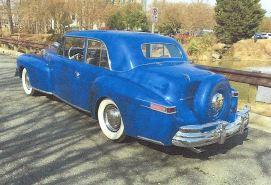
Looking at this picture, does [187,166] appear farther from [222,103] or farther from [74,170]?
[74,170]

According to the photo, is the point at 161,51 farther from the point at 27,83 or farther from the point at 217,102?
the point at 27,83

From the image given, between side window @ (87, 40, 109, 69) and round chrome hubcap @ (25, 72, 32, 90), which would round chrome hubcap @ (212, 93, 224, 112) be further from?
round chrome hubcap @ (25, 72, 32, 90)

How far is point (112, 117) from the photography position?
5.61 metres

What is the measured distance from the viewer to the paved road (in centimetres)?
441

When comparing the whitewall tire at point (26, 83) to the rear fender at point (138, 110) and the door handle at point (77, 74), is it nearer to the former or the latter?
the door handle at point (77, 74)

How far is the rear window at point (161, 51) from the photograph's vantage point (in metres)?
5.82

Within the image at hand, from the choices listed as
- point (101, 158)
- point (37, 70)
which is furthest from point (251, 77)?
point (101, 158)

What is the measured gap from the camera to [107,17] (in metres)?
40.3

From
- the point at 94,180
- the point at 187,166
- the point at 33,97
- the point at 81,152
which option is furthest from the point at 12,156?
the point at 33,97

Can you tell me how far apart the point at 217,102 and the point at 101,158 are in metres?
1.72

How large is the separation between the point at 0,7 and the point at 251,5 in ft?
83.8

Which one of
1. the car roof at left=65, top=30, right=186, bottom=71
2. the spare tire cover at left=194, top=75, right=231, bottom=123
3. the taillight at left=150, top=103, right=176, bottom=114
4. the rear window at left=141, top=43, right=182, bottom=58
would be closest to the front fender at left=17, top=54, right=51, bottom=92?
the car roof at left=65, top=30, right=186, bottom=71

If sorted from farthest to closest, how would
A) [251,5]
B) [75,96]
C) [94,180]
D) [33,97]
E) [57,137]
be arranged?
[251,5] < [33,97] < [75,96] < [57,137] < [94,180]

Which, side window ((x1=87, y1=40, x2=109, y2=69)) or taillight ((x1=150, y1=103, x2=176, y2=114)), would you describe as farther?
side window ((x1=87, y1=40, x2=109, y2=69))
